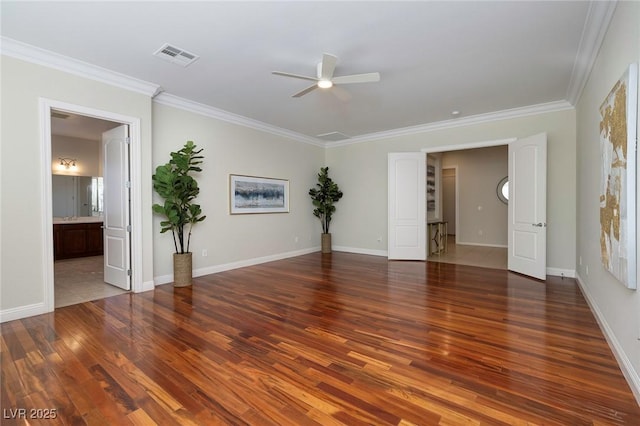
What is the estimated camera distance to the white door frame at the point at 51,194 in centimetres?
331

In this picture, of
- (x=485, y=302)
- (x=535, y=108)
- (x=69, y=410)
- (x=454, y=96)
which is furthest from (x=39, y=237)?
(x=535, y=108)

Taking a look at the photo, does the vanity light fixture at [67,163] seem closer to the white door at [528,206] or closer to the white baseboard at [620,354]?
the white door at [528,206]

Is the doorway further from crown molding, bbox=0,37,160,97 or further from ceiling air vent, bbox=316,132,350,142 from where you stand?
ceiling air vent, bbox=316,132,350,142

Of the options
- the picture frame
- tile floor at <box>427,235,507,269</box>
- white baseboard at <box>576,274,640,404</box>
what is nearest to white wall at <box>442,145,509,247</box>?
tile floor at <box>427,235,507,269</box>

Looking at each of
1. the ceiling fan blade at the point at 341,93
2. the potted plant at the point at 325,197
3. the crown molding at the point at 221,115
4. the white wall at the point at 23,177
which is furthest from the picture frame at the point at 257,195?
the white wall at the point at 23,177

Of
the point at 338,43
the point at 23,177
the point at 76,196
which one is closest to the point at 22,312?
the point at 23,177

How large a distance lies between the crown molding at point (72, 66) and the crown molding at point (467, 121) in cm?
446

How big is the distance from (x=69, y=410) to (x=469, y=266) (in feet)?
19.0

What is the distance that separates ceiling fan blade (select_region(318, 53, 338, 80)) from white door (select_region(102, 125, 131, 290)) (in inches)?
108

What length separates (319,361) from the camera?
7.58 feet

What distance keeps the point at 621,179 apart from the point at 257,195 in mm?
5214

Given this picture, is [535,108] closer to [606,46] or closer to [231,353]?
[606,46]

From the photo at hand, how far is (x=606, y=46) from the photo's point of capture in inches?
107

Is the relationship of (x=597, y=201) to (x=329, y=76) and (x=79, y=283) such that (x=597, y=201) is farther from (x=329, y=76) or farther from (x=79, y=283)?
(x=79, y=283)
